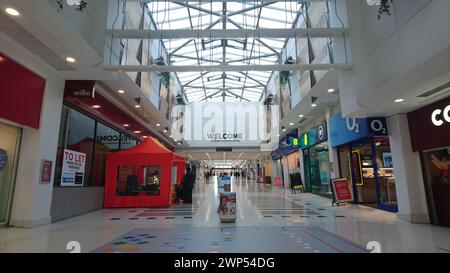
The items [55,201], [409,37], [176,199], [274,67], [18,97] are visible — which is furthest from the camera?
[176,199]

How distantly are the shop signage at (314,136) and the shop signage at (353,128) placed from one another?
97 cm

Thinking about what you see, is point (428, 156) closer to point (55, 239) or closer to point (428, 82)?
point (428, 82)

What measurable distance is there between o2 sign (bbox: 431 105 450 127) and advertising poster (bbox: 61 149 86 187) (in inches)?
344

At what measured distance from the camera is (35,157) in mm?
5480

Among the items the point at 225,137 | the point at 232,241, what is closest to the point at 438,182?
the point at 232,241

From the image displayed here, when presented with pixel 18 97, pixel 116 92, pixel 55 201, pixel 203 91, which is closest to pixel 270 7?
pixel 116 92

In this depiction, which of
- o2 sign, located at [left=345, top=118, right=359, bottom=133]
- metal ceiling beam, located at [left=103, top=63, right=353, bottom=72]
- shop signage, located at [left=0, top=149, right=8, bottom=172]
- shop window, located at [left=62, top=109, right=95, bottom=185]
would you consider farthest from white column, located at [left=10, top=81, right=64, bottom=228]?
o2 sign, located at [left=345, top=118, right=359, bottom=133]

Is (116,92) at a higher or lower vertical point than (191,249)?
higher

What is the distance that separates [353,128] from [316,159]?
5039mm

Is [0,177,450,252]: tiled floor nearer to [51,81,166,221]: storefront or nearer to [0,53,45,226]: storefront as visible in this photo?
[0,53,45,226]: storefront

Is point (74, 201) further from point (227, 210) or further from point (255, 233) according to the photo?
point (255, 233)

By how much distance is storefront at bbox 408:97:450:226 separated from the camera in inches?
197

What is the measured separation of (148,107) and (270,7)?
24.1ft

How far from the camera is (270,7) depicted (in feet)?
38.4
